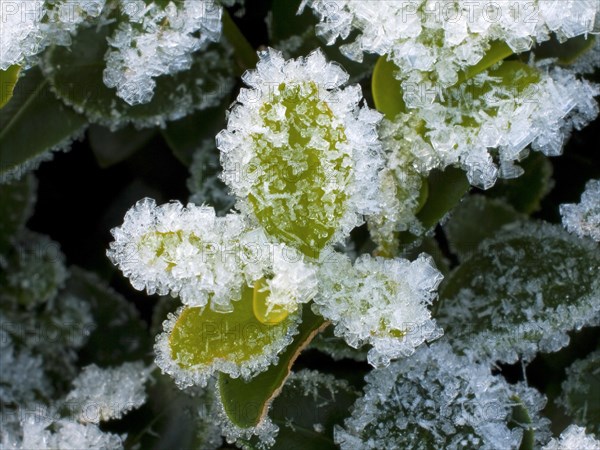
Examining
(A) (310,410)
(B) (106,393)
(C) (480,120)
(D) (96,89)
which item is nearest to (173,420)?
(B) (106,393)

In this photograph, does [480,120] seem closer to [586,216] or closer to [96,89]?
[586,216]

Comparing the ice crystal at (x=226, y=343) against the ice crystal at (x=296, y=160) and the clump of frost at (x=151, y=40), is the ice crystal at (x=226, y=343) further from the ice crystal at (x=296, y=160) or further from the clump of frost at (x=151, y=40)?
the clump of frost at (x=151, y=40)

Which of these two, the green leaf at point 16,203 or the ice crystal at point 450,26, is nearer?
the ice crystal at point 450,26

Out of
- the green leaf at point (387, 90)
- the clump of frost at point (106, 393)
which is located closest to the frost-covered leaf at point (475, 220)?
the green leaf at point (387, 90)

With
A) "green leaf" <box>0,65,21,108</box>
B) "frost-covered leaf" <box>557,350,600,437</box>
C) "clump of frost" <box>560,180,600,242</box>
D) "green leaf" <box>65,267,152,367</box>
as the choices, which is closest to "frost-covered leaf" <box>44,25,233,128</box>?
"green leaf" <box>0,65,21,108</box>

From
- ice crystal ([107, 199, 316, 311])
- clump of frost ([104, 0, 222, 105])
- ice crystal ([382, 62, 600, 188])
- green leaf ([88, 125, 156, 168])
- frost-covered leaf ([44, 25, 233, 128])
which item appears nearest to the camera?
ice crystal ([107, 199, 316, 311])

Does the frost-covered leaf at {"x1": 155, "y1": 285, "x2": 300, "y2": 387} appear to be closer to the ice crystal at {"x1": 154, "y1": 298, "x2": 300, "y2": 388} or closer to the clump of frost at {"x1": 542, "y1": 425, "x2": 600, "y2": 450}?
the ice crystal at {"x1": 154, "y1": 298, "x2": 300, "y2": 388}
